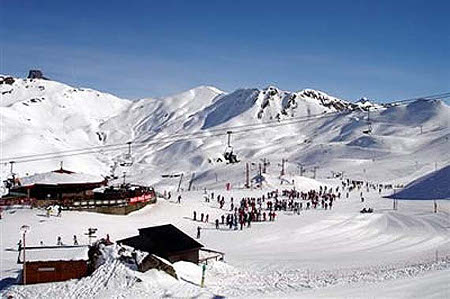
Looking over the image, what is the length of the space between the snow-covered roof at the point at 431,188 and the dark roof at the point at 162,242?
42.2 metres

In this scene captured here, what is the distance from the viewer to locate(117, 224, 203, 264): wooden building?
25.2 m

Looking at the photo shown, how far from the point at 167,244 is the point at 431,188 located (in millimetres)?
49610

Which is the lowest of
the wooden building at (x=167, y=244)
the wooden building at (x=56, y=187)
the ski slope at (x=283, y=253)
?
the ski slope at (x=283, y=253)

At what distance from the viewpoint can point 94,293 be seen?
69.9 feet

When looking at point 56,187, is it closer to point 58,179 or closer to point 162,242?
point 58,179

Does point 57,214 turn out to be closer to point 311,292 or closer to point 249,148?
point 311,292

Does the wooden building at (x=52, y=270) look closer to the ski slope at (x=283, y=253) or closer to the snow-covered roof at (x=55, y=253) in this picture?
the ski slope at (x=283, y=253)

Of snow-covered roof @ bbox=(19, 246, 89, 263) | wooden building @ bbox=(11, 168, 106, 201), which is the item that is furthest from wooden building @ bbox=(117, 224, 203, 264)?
wooden building @ bbox=(11, 168, 106, 201)

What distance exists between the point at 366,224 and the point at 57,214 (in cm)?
2335

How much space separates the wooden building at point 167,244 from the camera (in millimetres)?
25250

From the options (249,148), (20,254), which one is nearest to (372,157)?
(249,148)

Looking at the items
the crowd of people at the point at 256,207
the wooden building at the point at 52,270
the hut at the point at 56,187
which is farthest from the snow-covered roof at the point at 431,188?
the wooden building at the point at 52,270

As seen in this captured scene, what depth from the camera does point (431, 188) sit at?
67250 millimetres

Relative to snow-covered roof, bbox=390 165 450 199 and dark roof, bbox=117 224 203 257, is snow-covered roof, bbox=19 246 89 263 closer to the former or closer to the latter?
dark roof, bbox=117 224 203 257
